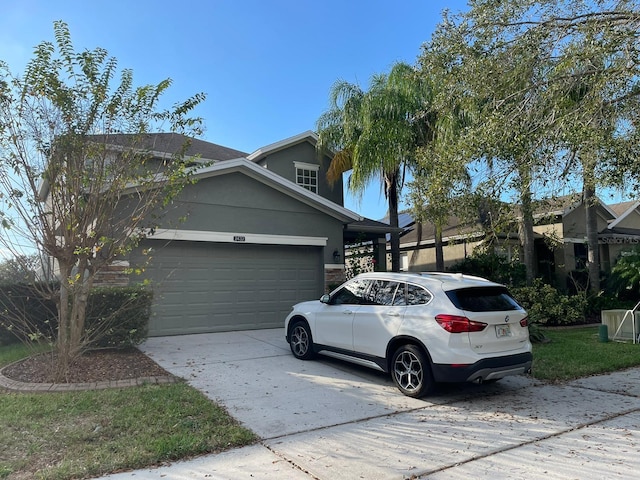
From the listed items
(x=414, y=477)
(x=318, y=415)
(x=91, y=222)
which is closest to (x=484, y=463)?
(x=414, y=477)

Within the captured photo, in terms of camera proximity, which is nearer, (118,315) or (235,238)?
(118,315)

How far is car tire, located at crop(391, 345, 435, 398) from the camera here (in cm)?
621

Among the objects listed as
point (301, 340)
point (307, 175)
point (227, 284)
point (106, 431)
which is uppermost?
point (307, 175)

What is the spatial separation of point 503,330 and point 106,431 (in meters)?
5.04

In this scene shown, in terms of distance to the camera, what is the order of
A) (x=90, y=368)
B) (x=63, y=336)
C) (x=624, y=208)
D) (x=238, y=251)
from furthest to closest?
(x=624, y=208) < (x=238, y=251) < (x=90, y=368) < (x=63, y=336)

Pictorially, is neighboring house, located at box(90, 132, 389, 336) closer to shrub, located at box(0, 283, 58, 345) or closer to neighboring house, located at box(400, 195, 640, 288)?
shrub, located at box(0, 283, 58, 345)

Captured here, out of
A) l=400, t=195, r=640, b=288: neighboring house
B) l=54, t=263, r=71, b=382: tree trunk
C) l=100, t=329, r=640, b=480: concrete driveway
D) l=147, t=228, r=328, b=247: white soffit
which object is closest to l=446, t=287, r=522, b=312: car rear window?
l=100, t=329, r=640, b=480: concrete driveway

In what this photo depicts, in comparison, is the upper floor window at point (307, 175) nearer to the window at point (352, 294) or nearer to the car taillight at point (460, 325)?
the window at point (352, 294)

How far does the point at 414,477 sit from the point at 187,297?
27.6 feet

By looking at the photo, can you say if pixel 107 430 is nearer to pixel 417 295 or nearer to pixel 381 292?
pixel 381 292

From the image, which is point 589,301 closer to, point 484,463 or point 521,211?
point 521,211

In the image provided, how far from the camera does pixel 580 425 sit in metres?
5.36

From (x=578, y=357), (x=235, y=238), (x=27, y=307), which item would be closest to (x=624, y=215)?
(x=578, y=357)

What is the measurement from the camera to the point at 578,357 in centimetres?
902
